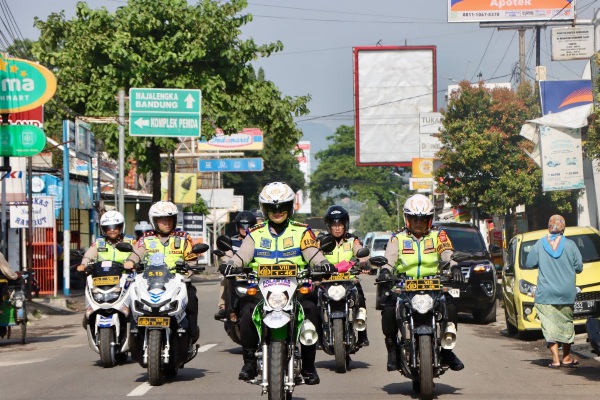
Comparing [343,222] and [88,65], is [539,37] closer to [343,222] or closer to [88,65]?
[88,65]

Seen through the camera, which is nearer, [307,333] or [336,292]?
[307,333]

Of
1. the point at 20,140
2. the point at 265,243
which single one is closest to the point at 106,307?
the point at 265,243

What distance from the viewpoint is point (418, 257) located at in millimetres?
10492

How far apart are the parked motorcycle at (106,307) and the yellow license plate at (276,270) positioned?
15.9 feet

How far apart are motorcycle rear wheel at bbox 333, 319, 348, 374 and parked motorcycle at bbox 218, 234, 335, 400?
3.72m

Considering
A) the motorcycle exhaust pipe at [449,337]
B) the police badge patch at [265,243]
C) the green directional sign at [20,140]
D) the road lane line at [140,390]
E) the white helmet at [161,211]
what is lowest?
the road lane line at [140,390]

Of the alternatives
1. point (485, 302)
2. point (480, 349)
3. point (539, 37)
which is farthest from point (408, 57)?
point (480, 349)

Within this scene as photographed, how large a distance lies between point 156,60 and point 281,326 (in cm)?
2807

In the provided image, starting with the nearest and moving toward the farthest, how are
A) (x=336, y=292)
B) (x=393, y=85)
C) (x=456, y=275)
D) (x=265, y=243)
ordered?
(x=265, y=243)
(x=456, y=275)
(x=336, y=292)
(x=393, y=85)

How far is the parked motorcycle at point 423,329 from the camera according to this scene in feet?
32.1

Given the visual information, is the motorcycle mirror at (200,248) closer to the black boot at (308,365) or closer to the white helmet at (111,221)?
the black boot at (308,365)

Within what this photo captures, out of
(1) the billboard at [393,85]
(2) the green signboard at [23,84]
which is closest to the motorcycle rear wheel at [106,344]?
(2) the green signboard at [23,84]

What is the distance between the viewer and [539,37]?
47.6 metres

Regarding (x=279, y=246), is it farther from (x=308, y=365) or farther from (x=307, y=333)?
(x=308, y=365)
